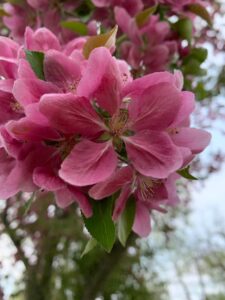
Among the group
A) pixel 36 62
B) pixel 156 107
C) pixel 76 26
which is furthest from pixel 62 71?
pixel 76 26

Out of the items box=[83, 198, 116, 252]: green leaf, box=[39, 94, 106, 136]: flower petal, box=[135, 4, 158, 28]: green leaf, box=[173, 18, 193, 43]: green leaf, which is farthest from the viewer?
box=[173, 18, 193, 43]: green leaf

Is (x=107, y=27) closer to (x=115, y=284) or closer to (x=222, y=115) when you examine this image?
(x=222, y=115)

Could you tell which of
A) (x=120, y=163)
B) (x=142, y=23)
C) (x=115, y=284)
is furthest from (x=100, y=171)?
(x=115, y=284)

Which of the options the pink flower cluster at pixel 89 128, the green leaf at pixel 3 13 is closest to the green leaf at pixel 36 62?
the pink flower cluster at pixel 89 128

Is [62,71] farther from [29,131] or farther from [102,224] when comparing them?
[102,224]

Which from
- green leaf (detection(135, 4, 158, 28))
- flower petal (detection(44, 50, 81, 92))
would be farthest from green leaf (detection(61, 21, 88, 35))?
flower petal (detection(44, 50, 81, 92))

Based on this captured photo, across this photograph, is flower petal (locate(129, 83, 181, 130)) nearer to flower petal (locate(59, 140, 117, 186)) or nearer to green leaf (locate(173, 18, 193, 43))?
flower petal (locate(59, 140, 117, 186))
